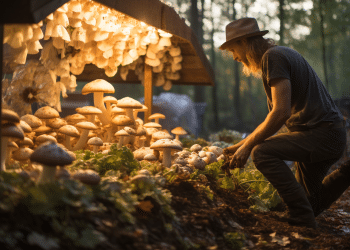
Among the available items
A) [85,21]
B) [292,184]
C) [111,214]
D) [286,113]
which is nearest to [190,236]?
[111,214]

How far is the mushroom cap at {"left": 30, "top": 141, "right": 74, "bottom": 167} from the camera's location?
2.44m

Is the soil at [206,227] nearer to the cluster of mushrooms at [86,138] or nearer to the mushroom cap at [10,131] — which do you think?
the cluster of mushrooms at [86,138]

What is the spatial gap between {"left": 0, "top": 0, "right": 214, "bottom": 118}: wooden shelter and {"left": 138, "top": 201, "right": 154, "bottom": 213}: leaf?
1648 millimetres

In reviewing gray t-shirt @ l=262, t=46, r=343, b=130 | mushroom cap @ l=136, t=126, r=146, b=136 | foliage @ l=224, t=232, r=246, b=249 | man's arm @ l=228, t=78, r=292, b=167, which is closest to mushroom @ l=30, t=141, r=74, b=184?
foliage @ l=224, t=232, r=246, b=249

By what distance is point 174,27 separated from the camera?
16.8 feet

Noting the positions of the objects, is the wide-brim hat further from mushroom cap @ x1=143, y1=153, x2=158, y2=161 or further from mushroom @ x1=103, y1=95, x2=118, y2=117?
mushroom @ x1=103, y1=95, x2=118, y2=117

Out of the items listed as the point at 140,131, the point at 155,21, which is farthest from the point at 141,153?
the point at 155,21

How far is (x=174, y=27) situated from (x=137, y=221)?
3.42 m

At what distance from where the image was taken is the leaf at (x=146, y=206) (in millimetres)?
2762

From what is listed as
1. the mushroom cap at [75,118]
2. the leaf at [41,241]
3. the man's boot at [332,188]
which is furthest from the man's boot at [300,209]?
the mushroom cap at [75,118]

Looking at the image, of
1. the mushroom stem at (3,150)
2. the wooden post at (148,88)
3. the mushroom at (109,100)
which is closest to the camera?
the mushroom stem at (3,150)

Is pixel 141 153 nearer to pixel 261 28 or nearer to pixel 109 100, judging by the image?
pixel 109 100

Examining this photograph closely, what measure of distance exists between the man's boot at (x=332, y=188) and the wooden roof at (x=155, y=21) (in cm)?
308

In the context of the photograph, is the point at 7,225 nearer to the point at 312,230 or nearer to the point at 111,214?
the point at 111,214
